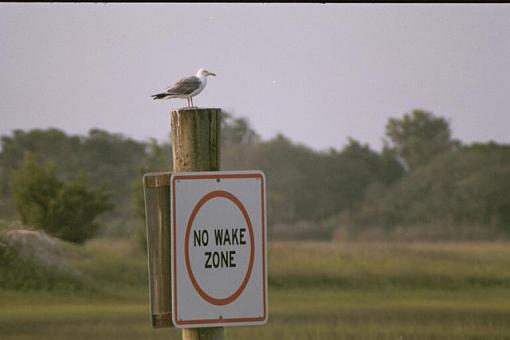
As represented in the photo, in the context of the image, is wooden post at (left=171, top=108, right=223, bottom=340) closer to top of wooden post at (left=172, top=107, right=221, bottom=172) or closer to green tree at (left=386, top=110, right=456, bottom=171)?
top of wooden post at (left=172, top=107, right=221, bottom=172)

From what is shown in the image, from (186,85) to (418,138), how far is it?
21828 millimetres

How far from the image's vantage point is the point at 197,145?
4906 mm

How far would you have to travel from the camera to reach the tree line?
83.4 ft

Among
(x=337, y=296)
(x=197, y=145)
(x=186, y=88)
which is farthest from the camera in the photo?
(x=337, y=296)

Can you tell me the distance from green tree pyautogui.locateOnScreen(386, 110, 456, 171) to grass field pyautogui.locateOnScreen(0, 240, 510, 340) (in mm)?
3988

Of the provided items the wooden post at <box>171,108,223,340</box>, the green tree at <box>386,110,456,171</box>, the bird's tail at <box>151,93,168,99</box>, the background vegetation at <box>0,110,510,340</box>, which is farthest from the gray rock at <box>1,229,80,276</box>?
the wooden post at <box>171,108,223,340</box>

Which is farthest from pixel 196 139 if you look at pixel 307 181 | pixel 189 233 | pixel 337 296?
pixel 307 181

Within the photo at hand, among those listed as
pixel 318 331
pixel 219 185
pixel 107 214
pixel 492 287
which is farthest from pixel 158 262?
pixel 107 214

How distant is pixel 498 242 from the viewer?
2400cm

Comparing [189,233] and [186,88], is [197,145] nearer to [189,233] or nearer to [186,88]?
[189,233]

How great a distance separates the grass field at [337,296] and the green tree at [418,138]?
3.99m

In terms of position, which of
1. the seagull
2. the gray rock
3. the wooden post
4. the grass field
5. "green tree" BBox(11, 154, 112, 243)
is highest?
"green tree" BBox(11, 154, 112, 243)

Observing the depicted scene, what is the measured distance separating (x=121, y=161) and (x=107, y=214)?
109 inches

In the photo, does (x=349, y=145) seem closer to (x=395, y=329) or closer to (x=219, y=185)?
(x=395, y=329)
